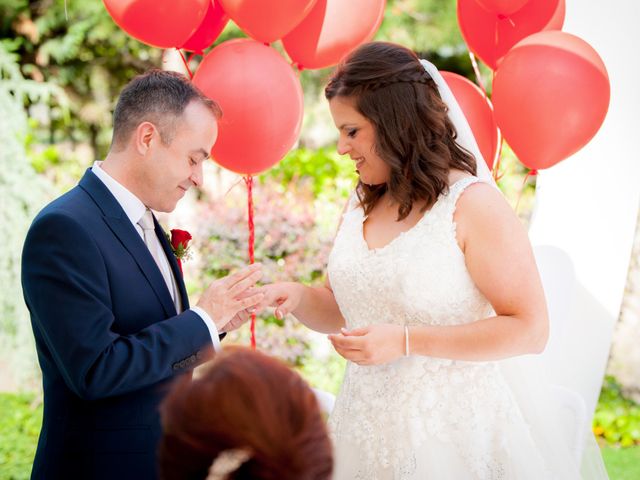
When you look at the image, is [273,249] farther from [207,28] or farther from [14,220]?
[207,28]

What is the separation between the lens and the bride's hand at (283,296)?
2742mm

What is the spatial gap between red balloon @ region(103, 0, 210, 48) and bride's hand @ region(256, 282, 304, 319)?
1.02 metres

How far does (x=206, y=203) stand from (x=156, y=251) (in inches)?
164

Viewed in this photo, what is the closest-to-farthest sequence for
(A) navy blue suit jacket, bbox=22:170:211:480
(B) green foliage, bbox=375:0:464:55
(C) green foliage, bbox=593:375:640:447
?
(A) navy blue suit jacket, bbox=22:170:211:480, (C) green foliage, bbox=593:375:640:447, (B) green foliage, bbox=375:0:464:55

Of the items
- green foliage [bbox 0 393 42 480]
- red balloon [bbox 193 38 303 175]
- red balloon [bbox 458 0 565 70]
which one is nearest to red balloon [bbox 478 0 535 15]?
red balloon [bbox 458 0 565 70]

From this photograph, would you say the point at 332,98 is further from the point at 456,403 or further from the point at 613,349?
the point at 613,349

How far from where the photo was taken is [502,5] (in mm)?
3012

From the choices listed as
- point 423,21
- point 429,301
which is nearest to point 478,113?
point 429,301

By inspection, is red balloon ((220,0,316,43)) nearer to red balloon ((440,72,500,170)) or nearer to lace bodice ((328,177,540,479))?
red balloon ((440,72,500,170))

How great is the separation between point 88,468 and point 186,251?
81 centimetres

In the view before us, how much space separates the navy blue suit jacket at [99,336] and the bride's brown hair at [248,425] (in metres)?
0.87

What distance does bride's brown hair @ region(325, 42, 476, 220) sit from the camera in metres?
2.48

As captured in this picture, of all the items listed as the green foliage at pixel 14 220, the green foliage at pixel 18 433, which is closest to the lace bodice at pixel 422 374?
the green foliage at pixel 18 433

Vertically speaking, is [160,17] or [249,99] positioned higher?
[160,17]
